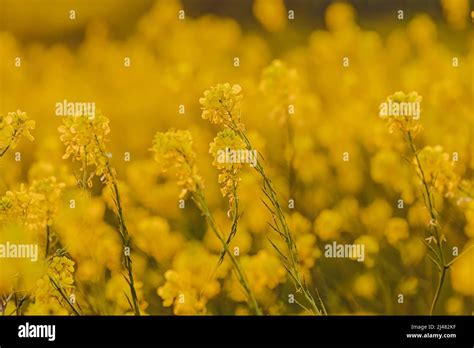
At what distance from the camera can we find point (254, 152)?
3.08 m

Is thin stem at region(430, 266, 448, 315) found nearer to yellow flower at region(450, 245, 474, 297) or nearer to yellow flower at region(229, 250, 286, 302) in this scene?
yellow flower at region(450, 245, 474, 297)

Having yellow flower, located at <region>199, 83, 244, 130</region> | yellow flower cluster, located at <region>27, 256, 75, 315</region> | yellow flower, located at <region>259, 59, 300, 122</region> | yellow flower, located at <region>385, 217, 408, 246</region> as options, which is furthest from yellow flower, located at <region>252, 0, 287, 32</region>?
yellow flower cluster, located at <region>27, 256, 75, 315</region>

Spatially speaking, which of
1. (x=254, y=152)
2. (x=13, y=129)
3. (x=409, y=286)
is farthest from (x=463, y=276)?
(x=13, y=129)

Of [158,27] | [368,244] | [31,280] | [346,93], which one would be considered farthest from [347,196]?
[31,280]

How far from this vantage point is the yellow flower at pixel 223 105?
2.89 m

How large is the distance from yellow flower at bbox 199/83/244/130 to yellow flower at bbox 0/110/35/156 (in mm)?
739

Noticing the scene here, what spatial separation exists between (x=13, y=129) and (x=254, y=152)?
0.97 meters

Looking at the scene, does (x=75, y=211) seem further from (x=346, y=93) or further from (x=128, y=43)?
(x=346, y=93)

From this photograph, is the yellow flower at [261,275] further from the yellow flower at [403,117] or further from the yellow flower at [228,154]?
the yellow flower at [403,117]

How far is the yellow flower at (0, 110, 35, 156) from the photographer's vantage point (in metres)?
3.00

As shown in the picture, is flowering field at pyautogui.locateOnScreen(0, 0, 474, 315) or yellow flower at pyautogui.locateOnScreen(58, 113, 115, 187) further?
flowering field at pyautogui.locateOnScreen(0, 0, 474, 315)

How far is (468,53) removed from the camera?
130 inches

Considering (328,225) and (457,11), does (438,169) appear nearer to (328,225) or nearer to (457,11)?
(328,225)
